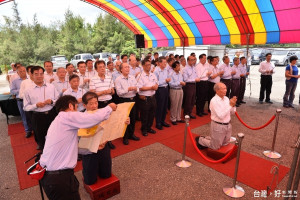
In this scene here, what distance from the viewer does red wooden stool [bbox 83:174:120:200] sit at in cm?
294

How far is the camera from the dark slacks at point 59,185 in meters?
2.01

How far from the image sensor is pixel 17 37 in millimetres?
26531

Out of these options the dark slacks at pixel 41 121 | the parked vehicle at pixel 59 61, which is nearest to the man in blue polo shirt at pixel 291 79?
the dark slacks at pixel 41 121

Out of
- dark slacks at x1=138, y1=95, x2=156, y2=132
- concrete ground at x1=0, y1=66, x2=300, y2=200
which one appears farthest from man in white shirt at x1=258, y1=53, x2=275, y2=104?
dark slacks at x1=138, y1=95, x2=156, y2=132

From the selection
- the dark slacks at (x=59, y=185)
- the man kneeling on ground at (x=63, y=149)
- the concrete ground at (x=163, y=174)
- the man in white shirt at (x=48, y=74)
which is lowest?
the concrete ground at (x=163, y=174)

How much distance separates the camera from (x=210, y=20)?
967cm

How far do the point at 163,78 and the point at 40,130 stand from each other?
11.1 feet

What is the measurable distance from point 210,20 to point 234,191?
863 centimetres

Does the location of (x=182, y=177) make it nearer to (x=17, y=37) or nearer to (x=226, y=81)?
(x=226, y=81)

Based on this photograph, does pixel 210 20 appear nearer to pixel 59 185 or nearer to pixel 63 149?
pixel 63 149

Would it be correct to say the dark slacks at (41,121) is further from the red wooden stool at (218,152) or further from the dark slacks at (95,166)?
the red wooden stool at (218,152)

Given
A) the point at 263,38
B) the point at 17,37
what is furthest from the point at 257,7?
the point at 17,37

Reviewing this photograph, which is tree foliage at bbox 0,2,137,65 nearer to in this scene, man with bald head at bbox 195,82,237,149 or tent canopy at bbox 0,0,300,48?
tent canopy at bbox 0,0,300,48

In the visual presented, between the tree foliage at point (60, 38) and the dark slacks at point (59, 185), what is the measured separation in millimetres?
27587
